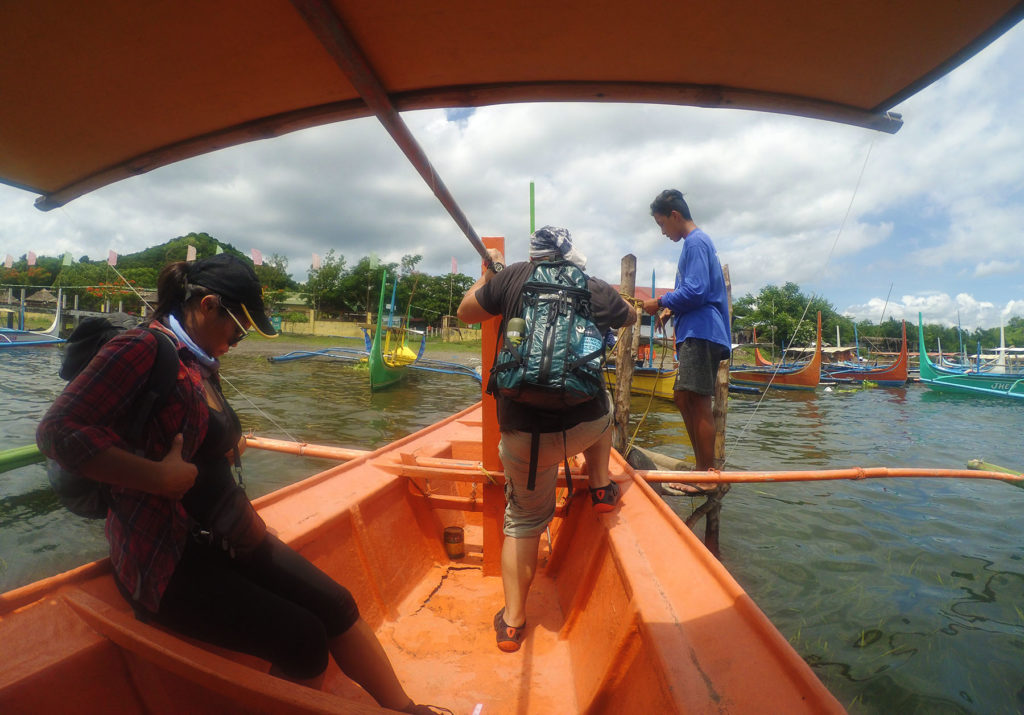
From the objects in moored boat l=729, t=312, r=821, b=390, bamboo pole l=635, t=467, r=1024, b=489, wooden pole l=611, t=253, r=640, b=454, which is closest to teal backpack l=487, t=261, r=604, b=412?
bamboo pole l=635, t=467, r=1024, b=489

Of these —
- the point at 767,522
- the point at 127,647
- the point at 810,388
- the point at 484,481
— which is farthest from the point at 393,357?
the point at 810,388

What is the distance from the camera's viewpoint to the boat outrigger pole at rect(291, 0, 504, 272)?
954 millimetres

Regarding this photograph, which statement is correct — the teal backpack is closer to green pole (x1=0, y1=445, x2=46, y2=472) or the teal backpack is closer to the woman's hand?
the woman's hand

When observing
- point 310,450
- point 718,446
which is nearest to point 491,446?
point 310,450

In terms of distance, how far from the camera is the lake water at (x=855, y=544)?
2912mm

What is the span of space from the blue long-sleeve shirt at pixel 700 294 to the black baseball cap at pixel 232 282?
96.7 inches

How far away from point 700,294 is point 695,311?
0.52 ft

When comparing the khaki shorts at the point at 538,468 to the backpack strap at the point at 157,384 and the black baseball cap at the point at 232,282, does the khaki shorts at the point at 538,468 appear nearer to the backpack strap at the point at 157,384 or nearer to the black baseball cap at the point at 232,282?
the black baseball cap at the point at 232,282

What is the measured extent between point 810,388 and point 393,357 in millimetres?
17831

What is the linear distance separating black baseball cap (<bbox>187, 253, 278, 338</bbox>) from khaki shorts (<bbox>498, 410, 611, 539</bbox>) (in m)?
1.03

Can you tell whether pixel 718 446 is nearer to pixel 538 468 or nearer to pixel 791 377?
pixel 538 468

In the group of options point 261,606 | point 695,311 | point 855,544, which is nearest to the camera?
point 261,606

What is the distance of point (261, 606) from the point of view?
140cm

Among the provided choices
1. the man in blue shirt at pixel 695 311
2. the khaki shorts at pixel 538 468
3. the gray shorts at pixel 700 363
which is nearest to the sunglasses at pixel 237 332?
the khaki shorts at pixel 538 468
